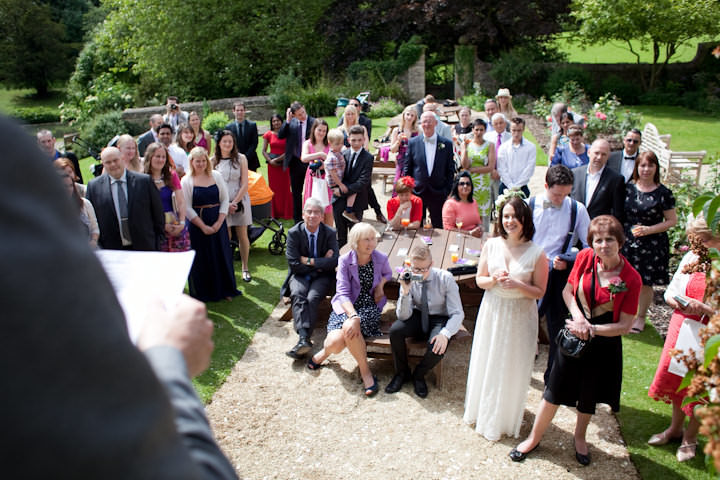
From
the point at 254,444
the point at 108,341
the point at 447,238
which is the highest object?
the point at 108,341

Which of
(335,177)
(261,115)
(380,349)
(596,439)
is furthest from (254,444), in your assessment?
(261,115)

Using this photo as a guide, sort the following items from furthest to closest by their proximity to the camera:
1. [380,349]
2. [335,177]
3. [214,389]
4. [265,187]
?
1. [265,187]
2. [335,177]
3. [380,349]
4. [214,389]

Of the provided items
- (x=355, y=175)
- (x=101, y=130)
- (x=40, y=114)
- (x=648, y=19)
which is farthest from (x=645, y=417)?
(x=40, y=114)

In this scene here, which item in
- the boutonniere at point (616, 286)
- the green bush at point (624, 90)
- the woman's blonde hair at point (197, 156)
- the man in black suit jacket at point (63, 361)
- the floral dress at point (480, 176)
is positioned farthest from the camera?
the green bush at point (624, 90)

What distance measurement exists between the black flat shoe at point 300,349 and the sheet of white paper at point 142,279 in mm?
5205

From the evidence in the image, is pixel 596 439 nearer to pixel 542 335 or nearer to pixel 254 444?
pixel 542 335

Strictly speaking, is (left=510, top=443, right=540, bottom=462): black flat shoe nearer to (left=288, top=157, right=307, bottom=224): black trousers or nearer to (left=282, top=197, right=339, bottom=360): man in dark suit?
(left=282, top=197, right=339, bottom=360): man in dark suit

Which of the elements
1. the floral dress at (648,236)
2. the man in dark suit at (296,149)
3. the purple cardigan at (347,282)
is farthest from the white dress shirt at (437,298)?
the man in dark suit at (296,149)

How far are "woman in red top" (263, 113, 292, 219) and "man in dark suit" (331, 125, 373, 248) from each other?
7.46 feet

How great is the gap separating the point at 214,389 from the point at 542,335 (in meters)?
3.58

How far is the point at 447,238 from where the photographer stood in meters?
7.76

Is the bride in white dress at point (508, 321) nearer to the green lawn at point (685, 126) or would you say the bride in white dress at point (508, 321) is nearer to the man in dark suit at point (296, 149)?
the man in dark suit at point (296, 149)

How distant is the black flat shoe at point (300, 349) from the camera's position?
652 cm

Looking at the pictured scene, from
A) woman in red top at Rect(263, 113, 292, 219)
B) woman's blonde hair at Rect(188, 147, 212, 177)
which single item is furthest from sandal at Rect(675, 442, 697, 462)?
woman in red top at Rect(263, 113, 292, 219)
